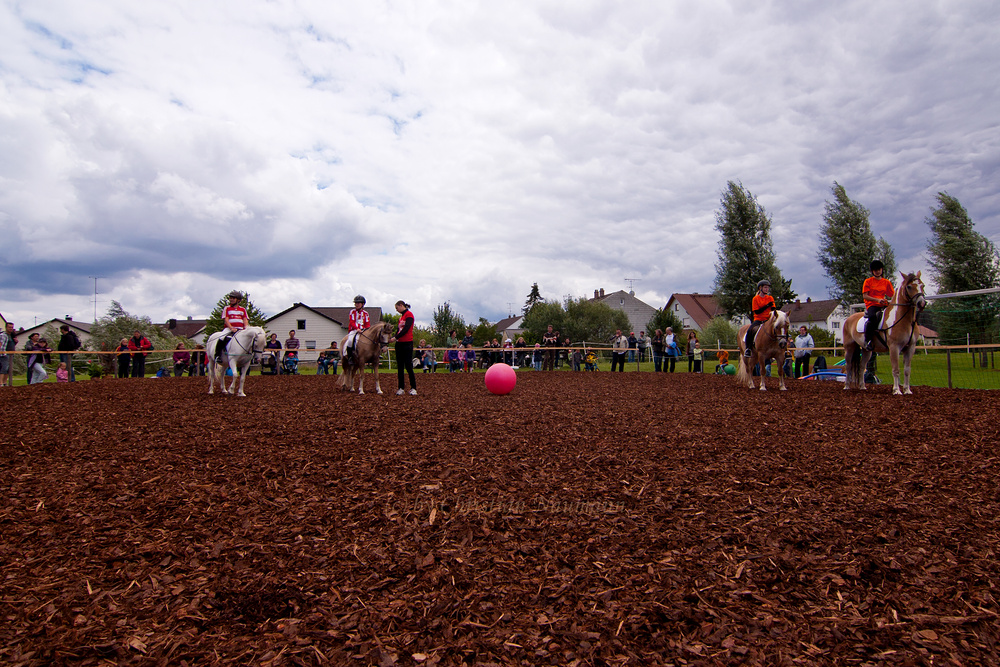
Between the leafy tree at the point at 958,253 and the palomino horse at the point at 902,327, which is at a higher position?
the leafy tree at the point at 958,253

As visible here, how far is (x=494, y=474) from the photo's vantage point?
518 centimetres

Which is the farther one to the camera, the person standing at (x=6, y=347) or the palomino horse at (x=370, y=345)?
the person standing at (x=6, y=347)

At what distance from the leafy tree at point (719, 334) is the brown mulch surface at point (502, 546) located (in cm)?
4206

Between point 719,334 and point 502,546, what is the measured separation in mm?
48781

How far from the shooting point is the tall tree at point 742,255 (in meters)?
41.9

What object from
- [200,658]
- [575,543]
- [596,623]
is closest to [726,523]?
[575,543]

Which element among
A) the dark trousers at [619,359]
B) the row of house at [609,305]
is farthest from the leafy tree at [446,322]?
the dark trousers at [619,359]

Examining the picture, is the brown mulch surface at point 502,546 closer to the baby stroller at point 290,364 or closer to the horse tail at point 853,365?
the horse tail at point 853,365

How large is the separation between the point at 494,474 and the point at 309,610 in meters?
2.40

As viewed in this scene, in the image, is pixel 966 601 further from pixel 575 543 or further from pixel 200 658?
pixel 200 658

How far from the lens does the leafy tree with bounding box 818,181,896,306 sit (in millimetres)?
39406

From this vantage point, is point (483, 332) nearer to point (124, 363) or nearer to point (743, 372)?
point (124, 363)

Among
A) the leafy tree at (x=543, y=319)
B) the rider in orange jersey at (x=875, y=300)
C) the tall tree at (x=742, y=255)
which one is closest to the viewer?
the rider in orange jersey at (x=875, y=300)

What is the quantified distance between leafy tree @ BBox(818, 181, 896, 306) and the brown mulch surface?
38.6m
